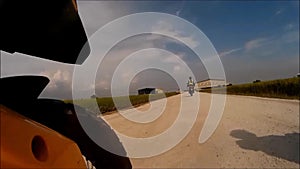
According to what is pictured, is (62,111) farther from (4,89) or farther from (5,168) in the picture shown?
(5,168)

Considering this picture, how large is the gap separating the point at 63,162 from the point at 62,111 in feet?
1.89

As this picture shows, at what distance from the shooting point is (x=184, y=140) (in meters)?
6.48

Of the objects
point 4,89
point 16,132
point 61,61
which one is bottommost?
point 16,132

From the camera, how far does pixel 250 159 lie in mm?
4676

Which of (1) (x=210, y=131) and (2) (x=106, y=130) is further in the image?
(1) (x=210, y=131)

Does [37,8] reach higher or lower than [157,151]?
higher

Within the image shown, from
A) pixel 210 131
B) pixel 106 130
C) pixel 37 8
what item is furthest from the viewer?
pixel 210 131

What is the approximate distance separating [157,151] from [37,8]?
5214 mm

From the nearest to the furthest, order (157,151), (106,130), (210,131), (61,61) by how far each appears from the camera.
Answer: (61,61), (106,130), (157,151), (210,131)

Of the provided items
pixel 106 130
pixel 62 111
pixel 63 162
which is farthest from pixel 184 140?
pixel 63 162

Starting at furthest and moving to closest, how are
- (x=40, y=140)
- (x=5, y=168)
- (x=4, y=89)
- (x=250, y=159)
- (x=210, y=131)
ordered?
(x=210, y=131), (x=250, y=159), (x=4, y=89), (x=40, y=140), (x=5, y=168)

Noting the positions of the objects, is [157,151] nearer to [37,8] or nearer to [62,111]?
[62,111]

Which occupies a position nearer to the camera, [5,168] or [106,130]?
[5,168]

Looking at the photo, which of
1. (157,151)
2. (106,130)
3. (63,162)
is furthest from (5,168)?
(157,151)
